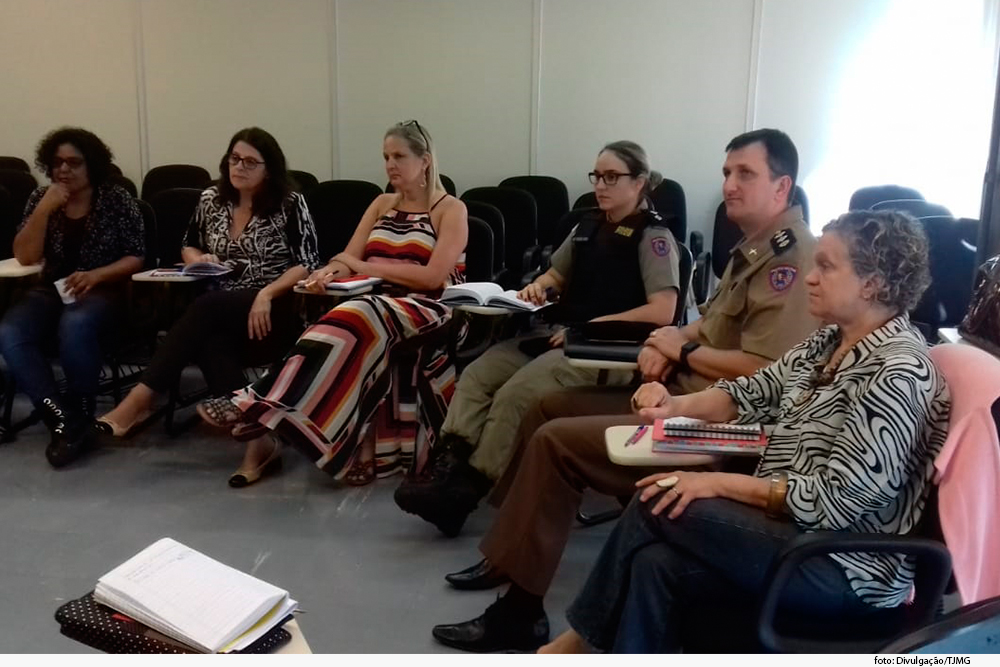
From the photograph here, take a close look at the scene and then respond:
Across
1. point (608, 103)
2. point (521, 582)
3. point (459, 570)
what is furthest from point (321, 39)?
point (521, 582)

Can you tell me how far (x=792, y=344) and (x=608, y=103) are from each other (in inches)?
151

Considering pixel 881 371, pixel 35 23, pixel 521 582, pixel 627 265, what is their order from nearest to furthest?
1. pixel 881 371
2. pixel 521 582
3. pixel 627 265
4. pixel 35 23

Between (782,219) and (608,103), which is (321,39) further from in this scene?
(782,219)

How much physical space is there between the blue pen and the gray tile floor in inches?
25.7

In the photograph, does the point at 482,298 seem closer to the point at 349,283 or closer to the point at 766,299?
the point at 349,283

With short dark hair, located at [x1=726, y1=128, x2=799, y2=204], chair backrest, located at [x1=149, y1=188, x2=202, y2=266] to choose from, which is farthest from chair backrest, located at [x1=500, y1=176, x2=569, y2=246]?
short dark hair, located at [x1=726, y1=128, x2=799, y2=204]

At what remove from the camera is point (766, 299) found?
201cm

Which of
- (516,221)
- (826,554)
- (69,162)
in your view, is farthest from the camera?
(516,221)

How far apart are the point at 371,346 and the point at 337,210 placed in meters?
1.72

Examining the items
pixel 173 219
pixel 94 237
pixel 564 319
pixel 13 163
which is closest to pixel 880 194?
pixel 564 319

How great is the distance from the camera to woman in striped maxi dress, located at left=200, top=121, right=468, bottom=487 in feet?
9.22

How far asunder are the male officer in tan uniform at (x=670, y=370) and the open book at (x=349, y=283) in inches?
39.7

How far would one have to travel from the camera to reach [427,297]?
311 cm

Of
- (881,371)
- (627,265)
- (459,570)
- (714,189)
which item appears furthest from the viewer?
(714,189)
